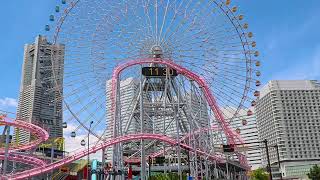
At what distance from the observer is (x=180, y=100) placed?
58.2 metres

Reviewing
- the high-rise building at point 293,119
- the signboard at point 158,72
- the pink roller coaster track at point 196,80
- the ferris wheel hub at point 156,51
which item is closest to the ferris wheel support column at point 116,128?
the pink roller coaster track at point 196,80

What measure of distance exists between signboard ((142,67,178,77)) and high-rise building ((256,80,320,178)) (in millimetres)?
92685

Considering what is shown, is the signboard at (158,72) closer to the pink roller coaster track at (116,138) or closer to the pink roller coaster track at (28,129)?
the pink roller coaster track at (116,138)

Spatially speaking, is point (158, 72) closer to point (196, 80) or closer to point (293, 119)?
point (196, 80)

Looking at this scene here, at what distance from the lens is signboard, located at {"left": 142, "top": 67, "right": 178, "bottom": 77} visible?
55162mm

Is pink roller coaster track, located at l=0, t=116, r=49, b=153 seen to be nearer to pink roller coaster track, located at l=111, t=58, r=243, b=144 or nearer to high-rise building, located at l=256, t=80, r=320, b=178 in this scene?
pink roller coaster track, located at l=111, t=58, r=243, b=144

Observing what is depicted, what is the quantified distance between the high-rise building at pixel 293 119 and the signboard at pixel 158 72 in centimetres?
9268

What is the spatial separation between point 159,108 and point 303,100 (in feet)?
348

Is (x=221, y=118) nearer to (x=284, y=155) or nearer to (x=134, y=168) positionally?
(x=134, y=168)

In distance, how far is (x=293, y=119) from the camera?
143875 mm

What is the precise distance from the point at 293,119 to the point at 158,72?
336 feet

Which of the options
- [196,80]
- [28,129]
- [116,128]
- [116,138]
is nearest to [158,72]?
[196,80]

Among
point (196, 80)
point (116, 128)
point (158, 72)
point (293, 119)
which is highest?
Result: point (293, 119)

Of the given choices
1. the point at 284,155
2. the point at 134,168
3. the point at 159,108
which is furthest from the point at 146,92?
the point at 284,155
